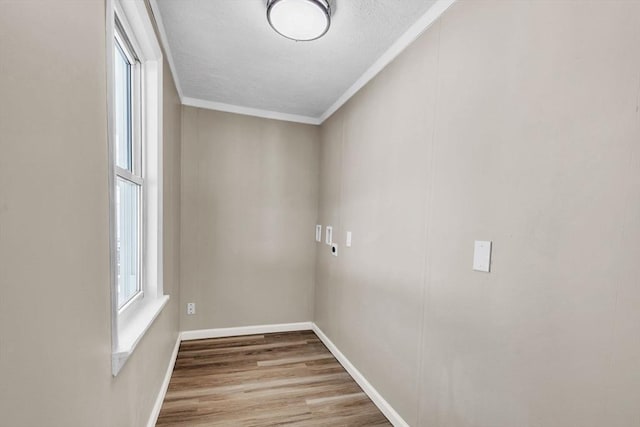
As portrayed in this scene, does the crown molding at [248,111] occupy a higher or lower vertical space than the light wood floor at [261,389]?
higher

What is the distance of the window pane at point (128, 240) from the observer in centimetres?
138

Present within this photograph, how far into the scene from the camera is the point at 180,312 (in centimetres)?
282

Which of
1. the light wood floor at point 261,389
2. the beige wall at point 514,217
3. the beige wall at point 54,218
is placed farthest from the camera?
the light wood floor at point 261,389

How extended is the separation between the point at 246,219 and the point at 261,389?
1.66 metres

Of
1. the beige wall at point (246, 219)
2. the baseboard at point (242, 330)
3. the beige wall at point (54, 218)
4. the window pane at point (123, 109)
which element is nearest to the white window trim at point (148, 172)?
the window pane at point (123, 109)

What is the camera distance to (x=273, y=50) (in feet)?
6.29

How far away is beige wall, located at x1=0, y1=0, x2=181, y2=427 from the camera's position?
0.53 m

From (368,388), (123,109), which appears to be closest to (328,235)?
(368,388)

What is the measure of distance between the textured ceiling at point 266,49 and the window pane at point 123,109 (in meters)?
0.41

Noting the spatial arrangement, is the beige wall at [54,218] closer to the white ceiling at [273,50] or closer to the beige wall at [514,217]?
the white ceiling at [273,50]

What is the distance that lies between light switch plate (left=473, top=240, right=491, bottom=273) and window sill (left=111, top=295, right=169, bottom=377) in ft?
5.00

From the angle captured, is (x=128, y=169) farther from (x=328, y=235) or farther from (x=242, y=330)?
(x=242, y=330)

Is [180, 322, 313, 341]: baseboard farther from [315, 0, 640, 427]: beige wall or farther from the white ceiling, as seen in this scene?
the white ceiling

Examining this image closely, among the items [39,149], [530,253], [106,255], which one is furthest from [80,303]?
[530,253]
